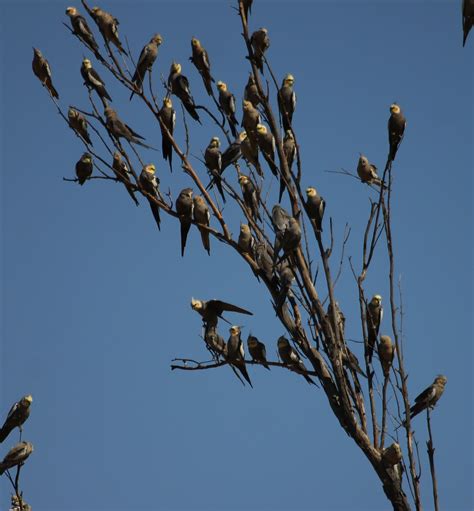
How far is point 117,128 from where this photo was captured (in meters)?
5.85

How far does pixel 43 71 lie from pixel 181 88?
126 cm

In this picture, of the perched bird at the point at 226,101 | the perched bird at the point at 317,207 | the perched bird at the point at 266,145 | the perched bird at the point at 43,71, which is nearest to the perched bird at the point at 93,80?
the perched bird at the point at 43,71

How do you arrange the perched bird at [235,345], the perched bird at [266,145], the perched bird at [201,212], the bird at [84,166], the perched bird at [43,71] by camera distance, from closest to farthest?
the perched bird at [266,145] → the perched bird at [235,345] → the perched bird at [201,212] → the bird at [84,166] → the perched bird at [43,71]

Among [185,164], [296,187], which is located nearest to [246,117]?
[185,164]

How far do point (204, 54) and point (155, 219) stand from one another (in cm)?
171

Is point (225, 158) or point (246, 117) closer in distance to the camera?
point (246, 117)

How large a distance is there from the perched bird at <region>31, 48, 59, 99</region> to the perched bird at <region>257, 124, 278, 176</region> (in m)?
2.11

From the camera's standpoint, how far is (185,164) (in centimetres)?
536

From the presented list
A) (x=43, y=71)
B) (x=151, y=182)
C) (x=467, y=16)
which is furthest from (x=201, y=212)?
(x=467, y=16)

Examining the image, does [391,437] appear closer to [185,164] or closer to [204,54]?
[185,164]

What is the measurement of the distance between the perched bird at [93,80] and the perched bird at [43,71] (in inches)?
10.8

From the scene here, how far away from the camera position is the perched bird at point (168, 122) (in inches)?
228

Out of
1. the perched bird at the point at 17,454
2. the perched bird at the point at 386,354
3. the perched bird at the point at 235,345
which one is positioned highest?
the perched bird at the point at 235,345

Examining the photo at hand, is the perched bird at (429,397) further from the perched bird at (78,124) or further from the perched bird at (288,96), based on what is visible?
the perched bird at (78,124)
